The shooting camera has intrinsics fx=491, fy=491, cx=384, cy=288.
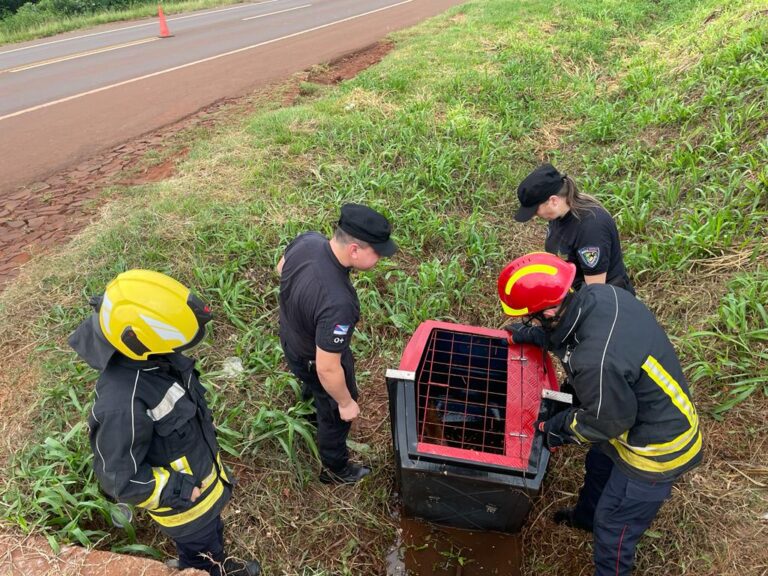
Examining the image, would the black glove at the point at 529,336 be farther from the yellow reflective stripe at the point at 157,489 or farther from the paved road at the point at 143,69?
the paved road at the point at 143,69

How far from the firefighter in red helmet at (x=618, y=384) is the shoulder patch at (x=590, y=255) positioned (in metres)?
0.70

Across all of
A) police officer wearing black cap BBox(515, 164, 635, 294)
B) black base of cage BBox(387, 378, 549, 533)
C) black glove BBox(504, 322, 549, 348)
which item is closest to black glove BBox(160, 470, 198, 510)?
black base of cage BBox(387, 378, 549, 533)

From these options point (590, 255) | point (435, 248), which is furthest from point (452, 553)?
point (435, 248)

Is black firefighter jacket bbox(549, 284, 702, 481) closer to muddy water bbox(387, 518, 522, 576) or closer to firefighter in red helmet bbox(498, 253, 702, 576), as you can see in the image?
firefighter in red helmet bbox(498, 253, 702, 576)

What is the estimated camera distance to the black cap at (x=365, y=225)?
209 centimetres

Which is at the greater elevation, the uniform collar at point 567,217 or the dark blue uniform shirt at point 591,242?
the uniform collar at point 567,217

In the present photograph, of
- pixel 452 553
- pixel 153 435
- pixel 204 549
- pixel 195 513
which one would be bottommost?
pixel 452 553

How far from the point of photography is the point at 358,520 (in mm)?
2758

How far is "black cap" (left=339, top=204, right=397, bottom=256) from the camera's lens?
2090mm

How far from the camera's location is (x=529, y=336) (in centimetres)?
248

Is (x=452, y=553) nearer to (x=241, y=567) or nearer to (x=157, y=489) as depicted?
(x=241, y=567)

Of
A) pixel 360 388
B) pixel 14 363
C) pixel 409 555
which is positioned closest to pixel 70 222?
pixel 14 363

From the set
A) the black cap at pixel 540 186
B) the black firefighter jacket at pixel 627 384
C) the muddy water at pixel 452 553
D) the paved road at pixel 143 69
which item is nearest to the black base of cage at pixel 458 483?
the muddy water at pixel 452 553

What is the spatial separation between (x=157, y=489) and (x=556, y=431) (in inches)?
64.8
